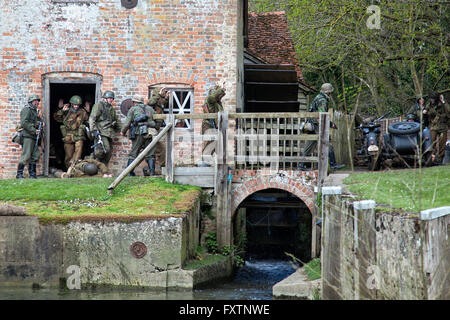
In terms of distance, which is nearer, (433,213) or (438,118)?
(433,213)

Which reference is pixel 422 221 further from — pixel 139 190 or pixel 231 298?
pixel 139 190

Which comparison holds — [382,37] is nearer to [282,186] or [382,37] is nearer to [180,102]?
[180,102]

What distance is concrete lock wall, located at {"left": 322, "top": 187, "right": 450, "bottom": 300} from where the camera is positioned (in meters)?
7.36

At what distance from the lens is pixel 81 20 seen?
16.5 m

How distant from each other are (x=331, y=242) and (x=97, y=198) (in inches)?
186

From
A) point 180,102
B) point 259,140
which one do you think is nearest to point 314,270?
point 259,140

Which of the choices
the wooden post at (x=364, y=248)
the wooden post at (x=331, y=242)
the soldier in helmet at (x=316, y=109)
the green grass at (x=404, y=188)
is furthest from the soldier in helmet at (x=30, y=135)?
the wooden post at (x=364, y=248)

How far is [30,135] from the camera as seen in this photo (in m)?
15.7

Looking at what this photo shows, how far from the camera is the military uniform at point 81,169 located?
51.0 ft

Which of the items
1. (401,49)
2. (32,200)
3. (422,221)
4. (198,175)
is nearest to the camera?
(422,221)

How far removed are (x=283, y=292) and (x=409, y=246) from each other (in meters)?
3.93

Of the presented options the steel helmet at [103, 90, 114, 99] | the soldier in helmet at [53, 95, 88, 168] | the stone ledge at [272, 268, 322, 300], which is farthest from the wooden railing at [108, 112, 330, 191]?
the stone ledge at [272, 268, 322, 300]

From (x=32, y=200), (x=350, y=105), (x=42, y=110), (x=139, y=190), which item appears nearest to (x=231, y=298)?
(x=139, y=190)

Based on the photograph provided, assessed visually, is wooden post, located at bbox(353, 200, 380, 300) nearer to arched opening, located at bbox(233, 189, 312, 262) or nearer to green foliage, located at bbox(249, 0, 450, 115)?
arched opening, located at bbox(233, 189, 312, 262)
